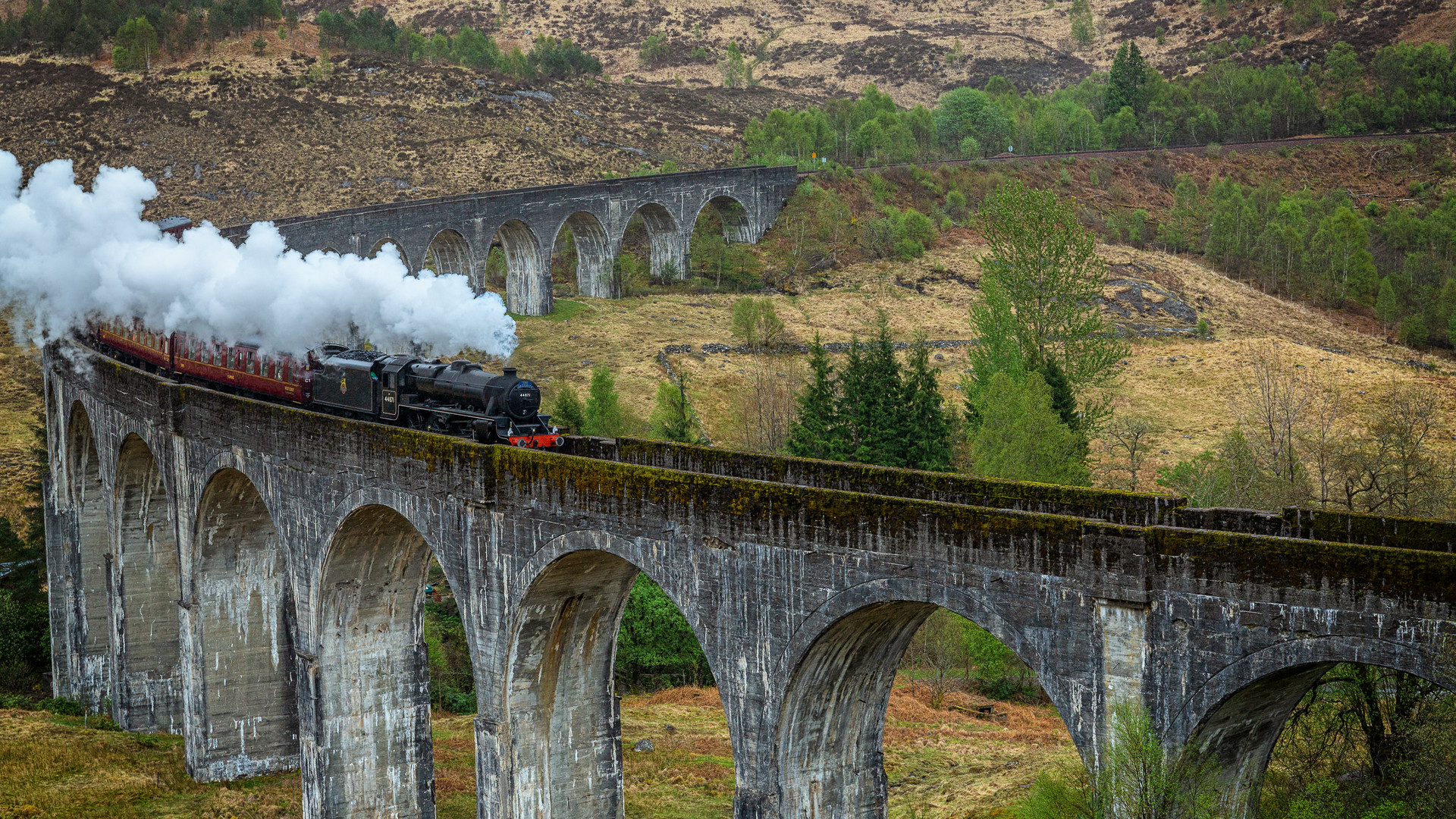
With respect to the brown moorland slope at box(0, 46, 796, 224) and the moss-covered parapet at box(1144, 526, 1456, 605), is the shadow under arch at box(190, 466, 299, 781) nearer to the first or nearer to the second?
the moss-covered parapet at box(1144, 526, 1456, 605)

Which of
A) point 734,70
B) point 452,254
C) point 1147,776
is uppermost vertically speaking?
point 734,70

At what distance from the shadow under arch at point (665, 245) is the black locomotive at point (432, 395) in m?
65.7

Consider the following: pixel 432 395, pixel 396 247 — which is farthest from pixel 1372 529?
pixel 396 247

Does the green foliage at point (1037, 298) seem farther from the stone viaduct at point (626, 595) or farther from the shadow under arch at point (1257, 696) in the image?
the shadow under arch at point (1257, 696)

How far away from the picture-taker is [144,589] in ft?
153

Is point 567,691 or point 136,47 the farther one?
point 136,47

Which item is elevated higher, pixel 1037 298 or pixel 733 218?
pixel 733 218

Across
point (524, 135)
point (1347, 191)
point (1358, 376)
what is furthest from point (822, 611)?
point (1347, 191)

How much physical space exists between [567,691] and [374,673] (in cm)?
841

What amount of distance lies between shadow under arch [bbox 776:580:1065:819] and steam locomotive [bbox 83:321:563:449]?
35.6ft

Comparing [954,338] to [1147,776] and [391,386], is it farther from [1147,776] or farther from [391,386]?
[1147,776]

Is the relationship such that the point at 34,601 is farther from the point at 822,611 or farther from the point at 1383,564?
the point at 1383,564

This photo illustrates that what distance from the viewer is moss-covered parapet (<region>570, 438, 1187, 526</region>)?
2356 centimetres

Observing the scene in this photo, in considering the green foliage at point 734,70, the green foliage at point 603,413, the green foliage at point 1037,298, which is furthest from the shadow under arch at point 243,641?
the green foliage at point 734,70
